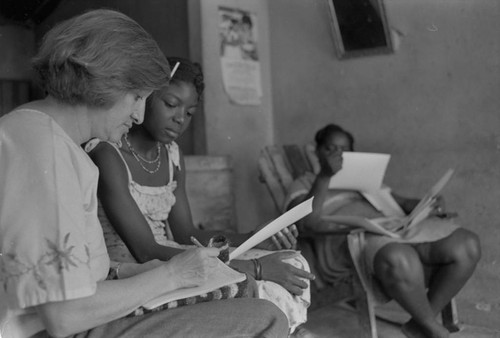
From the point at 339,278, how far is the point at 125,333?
1.77m

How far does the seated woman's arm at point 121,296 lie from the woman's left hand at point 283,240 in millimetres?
625

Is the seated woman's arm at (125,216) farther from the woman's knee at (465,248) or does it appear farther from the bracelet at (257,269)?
the woman's knee at (465,248)

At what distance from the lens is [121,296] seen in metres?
1.26

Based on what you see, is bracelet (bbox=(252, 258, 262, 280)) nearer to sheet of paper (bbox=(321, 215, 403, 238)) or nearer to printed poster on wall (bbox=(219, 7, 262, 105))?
sheet of paper (bbox=(321, 215, 403, 238))

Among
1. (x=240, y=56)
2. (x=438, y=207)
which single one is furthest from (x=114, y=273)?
(x=240, y=56)

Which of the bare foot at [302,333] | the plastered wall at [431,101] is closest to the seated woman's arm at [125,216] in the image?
the bare foot at [302,333]

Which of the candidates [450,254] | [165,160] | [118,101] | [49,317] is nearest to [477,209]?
[450,254]

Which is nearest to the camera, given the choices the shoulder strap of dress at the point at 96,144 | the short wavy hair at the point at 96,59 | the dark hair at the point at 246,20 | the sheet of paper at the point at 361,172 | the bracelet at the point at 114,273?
the short wavy hair at the point at 96,59

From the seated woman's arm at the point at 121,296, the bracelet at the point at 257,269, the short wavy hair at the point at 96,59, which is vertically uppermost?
the short wavy hair at the point at 96,59

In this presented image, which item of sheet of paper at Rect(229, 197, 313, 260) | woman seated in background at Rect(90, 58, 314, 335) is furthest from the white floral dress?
sheet of paper at Rect(229, 197, 313, 260)

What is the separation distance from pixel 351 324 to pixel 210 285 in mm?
1911

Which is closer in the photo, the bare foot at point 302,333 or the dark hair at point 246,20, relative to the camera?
the bare foot at point 302,333

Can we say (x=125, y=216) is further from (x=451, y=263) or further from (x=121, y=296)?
(x=451, y=263)

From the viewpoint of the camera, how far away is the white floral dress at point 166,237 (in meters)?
1.80
